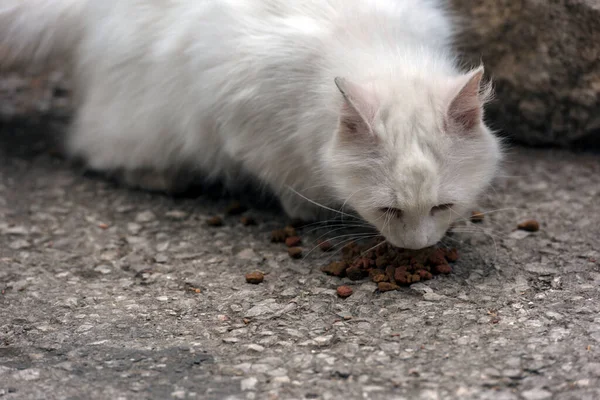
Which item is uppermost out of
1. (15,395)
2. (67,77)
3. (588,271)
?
(67,77)

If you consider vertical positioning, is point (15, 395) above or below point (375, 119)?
below

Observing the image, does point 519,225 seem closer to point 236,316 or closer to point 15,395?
point 236,316

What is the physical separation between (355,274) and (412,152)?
2.11 feet

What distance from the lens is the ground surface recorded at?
8.00 ft

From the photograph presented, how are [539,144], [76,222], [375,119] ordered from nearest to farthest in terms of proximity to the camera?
[375,119]
[76,222]
[539,144]

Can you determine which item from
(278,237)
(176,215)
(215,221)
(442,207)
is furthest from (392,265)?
(176,215)

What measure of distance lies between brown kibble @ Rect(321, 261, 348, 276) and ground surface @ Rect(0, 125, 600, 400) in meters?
0.05

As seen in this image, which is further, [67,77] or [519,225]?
[67,77]

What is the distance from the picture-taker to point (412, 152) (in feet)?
9.12

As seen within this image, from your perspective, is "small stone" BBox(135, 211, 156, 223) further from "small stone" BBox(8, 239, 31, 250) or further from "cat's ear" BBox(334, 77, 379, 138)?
"cat's ear" BBox(334, 77, 379, 138)

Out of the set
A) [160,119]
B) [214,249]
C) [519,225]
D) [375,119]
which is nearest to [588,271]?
[519,225]

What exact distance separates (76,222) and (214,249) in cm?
83

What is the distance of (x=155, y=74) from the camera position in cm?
388

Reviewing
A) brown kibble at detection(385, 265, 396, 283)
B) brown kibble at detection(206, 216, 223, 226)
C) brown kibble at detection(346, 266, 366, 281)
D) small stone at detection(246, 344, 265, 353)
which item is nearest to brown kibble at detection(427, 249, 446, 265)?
brown kibble at detection(385, 265, 396, 283)
